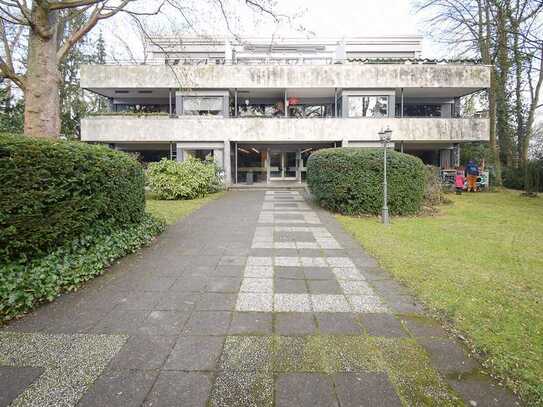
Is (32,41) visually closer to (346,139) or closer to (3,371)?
(3,371)

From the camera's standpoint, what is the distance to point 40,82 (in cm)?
585

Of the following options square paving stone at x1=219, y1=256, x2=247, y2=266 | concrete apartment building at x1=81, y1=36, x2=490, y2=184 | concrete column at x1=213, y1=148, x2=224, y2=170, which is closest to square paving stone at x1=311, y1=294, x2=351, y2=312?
square paving stone at x1=219, y1=256, x2=247, y2=266

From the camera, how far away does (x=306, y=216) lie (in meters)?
9.32

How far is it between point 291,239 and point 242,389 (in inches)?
176

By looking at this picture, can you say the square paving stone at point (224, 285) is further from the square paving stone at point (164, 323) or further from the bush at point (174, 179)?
the bush at point (174, 179)

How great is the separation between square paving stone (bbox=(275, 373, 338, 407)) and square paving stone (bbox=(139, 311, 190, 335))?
1.17m

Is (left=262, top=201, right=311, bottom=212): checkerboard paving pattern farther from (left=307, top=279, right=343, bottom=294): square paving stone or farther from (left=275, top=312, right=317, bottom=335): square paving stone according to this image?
(left=275, top=312, right=317, bottom=335): square paving stone

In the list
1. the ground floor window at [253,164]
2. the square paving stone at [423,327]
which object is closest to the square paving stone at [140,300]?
the square paving stone at [423,327]

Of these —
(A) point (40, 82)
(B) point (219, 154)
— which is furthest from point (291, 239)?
(B) point (219, 154)

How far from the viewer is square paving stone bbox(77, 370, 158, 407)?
1978mm

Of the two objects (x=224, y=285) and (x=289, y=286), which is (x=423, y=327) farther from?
(x=224, y=285)

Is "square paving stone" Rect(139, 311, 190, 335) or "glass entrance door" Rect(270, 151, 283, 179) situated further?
"glass entrance door" Rect(270, 151, 283, 179)

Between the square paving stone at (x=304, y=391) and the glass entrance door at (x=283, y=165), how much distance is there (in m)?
19.6

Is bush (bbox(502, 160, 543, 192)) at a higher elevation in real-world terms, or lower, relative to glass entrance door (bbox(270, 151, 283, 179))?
lower
